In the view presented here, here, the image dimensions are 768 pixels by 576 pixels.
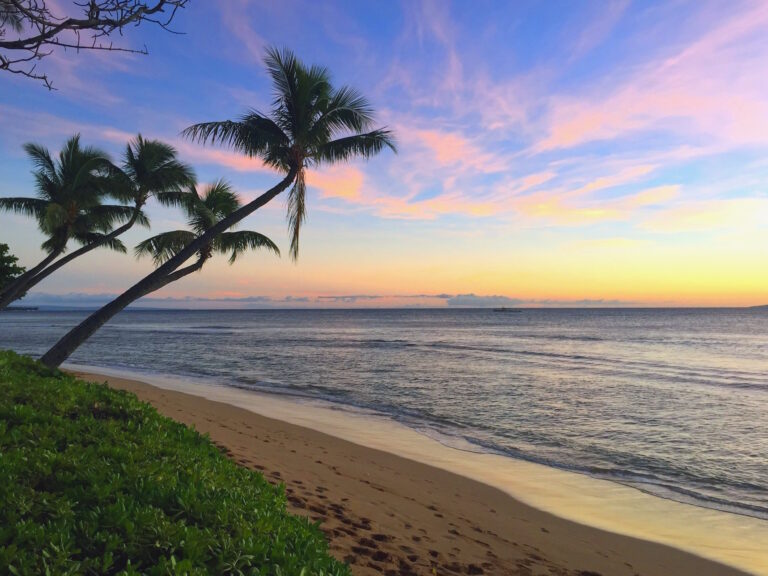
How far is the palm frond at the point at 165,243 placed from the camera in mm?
16312

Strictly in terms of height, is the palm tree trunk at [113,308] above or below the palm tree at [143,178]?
below

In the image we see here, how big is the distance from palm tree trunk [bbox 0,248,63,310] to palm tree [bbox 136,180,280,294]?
431 cm

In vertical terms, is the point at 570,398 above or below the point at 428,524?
below

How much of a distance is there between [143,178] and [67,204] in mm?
3549

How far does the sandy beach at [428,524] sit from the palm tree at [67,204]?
1252 cm

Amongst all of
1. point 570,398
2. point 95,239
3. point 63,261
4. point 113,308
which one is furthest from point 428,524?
point 95,239

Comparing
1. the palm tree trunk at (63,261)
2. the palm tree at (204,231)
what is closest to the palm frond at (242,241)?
the palm tree at (204,231)

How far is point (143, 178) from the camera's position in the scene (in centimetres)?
1808

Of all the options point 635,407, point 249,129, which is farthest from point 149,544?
point 635,407

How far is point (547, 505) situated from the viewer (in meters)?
8.67

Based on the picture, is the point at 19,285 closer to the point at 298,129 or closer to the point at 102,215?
the point at 102,215

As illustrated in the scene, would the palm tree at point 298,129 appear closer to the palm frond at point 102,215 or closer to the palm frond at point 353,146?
the palm frond at point 353,146

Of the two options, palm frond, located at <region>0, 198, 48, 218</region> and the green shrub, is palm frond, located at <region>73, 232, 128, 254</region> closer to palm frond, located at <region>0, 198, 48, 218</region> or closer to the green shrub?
palm frond, located at <region>0, 198, 48, 218</region>

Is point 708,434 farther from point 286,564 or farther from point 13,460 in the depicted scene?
point 13,460
